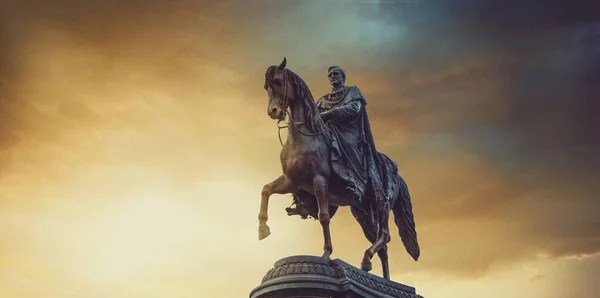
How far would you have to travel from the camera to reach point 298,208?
15.8m

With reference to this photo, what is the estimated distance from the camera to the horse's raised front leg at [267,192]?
48.9 ft

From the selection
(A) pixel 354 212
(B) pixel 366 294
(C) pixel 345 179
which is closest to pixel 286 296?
(B) pixel 366 294

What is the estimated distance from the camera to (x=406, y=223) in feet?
58.5

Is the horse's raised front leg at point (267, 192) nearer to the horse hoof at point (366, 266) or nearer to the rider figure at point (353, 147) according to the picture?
the rider figure at point (353, 147)

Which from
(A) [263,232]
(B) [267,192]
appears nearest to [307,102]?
(B) [267,192]

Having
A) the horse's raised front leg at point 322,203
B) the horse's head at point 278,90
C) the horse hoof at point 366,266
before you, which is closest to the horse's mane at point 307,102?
the horse's head at point 278,90

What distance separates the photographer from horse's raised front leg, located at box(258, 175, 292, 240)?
14891 millimetres

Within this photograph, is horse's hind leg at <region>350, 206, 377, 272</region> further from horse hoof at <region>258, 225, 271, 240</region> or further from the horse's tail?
horse hoof at <region>258, 225, 271, 240</region>

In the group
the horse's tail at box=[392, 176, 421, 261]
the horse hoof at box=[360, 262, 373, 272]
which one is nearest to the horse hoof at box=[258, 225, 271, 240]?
the horse hoof at box=[360, 262, 373, 272]

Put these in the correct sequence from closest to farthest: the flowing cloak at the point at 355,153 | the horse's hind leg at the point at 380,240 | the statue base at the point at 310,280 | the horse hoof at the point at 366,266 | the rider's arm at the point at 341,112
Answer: the statue base at the point at 310,280
the flowing cloak at the point at 355,153
the horse hoof at the point at 366,266
the horse's hind leg at the point at 380,240
the rider's arm at the point at 341,112

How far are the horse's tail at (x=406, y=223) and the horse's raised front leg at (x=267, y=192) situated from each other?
342 centimetres

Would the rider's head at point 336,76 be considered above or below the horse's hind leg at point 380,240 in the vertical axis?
above

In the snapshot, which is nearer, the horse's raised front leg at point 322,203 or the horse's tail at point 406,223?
the horse's raised front leg at point 322,203

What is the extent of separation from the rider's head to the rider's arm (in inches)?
31.1
